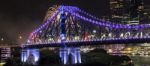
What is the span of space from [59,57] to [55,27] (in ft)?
18.7

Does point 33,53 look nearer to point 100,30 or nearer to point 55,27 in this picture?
point 55,27

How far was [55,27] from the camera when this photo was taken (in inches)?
2744

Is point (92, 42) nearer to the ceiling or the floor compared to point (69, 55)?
nearer to the ceiling

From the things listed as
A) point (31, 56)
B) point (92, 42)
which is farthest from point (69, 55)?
point (31, 56)

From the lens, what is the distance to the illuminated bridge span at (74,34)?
61947 millimetres

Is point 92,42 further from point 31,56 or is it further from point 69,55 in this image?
point 31,56

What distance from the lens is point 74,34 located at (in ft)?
225

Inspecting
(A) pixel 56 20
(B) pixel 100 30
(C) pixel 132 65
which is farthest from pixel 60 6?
(C) pixel 132 65

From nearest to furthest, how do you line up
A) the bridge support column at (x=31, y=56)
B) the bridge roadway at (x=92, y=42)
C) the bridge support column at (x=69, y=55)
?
the bridge roadway at (x=92, y=42) → the bridge support column at (x=69, y=55) → the bridge support column at (x=31, y=56)

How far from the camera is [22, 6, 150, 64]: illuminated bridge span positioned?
203 feet

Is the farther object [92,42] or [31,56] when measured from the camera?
[31,56]

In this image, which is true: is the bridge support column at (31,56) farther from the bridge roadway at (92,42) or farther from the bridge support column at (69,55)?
the bridge support column at (69,55)

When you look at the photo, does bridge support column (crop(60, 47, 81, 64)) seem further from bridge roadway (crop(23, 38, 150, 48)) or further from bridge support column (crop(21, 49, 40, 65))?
bridge support column (crop(21, 49, 40, 65))

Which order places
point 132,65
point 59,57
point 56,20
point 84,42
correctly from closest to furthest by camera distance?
point 84,42
point 59,57
point 56,20
point 132,65
